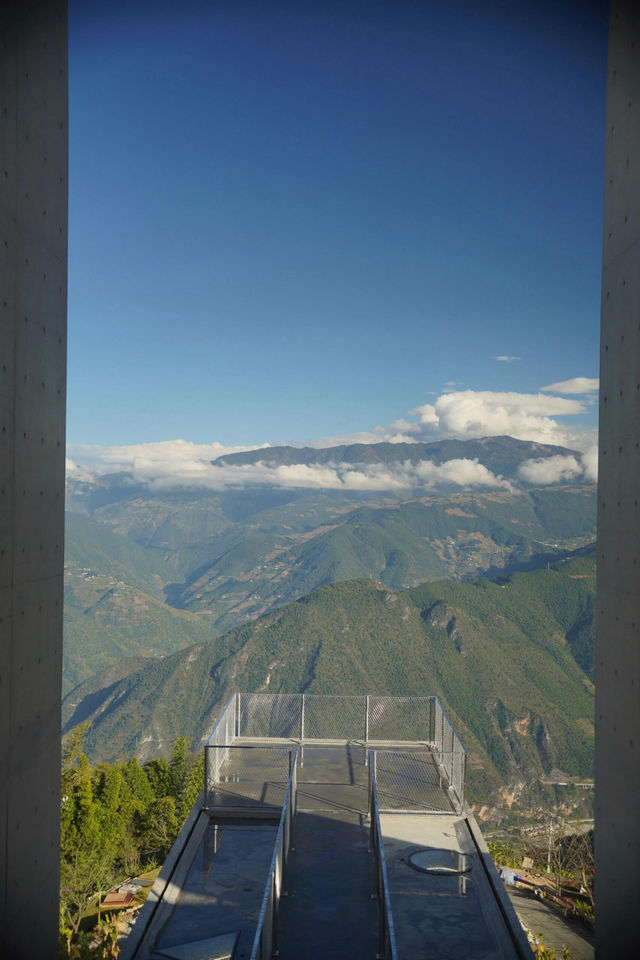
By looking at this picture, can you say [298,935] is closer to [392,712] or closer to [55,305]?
[55,305]

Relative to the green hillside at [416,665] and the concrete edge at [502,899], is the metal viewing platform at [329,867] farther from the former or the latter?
the green hillside at [416,665]

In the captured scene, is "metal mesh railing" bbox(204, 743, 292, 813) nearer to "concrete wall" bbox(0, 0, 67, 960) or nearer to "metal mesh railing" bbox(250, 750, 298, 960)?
"metal mesh railing" bbox(250, 750, 298, 960)

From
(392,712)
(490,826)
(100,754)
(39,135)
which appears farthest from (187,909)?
(100,754)

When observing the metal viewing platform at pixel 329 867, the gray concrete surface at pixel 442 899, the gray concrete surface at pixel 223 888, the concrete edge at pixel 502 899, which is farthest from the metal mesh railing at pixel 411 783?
the gray concrete surface at pixel 223 888

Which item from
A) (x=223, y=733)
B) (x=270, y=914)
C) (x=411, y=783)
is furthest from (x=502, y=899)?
(x=223, y=733)

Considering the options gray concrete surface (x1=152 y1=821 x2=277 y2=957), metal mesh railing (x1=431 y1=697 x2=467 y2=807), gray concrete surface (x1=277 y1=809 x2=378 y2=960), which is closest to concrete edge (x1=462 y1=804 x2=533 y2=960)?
metal mesh railing (x1=431 y1=697 x2=467 y2=807)

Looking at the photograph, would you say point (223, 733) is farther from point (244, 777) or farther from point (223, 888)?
point (223, 888)
